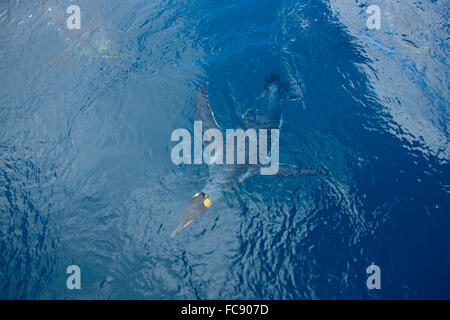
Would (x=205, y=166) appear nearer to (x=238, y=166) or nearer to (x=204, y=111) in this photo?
(x=238, y=166)

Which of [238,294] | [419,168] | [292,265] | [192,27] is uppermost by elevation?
[192,27]

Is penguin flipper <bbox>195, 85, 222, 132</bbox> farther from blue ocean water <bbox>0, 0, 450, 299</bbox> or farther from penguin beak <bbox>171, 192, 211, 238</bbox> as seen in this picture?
penguin beak <bbox>171, 192, 211, 238</bbox>

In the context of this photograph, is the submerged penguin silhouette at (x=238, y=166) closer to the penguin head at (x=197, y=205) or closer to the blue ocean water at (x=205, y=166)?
the penguin head at (x=197, y=205)

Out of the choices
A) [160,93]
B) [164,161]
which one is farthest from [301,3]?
[164,161]

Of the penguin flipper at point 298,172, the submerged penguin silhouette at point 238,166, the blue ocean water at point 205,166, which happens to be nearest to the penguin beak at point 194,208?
the submerged penguin silhouette at point 238,166

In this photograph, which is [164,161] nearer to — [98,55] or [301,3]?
[98,55]

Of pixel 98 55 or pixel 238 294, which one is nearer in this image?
pixel 238 294
